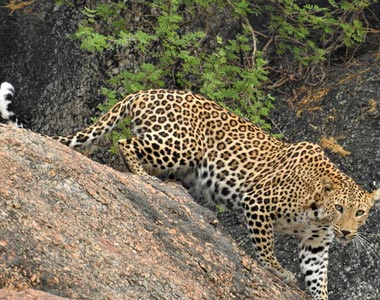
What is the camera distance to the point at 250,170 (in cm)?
1287

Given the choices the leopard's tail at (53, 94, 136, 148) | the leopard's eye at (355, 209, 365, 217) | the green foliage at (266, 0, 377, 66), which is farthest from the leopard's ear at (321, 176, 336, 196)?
the green foliage at (266, 0, 377, 66)

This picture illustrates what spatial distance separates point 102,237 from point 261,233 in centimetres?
375

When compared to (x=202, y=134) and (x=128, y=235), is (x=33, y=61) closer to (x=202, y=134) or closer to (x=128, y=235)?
(x=202, y=134)

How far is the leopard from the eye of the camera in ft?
39.4

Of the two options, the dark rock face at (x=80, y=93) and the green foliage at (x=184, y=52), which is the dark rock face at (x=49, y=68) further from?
the green foliage at (x=184, y=52)

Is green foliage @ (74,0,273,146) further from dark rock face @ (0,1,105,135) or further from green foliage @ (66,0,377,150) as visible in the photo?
dark rock face @ (0,1,105,135)

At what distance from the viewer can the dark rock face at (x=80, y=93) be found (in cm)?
1631

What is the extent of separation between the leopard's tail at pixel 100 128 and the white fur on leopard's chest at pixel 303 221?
2119mm

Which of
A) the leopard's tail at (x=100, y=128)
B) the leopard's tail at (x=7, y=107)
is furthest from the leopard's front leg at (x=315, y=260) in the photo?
the leopard's tail at (x=7, y=107)

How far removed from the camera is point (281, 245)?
1491 centimetres

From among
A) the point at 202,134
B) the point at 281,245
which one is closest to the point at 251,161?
the point at 202,134

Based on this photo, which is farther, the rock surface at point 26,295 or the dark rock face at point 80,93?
the dark rock face at point 80,93

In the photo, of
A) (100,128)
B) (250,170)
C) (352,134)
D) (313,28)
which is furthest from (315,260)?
(313,28)

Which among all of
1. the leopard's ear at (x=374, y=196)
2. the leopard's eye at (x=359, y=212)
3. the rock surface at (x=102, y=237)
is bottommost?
the leopard's eye at (x=359, y=212)
